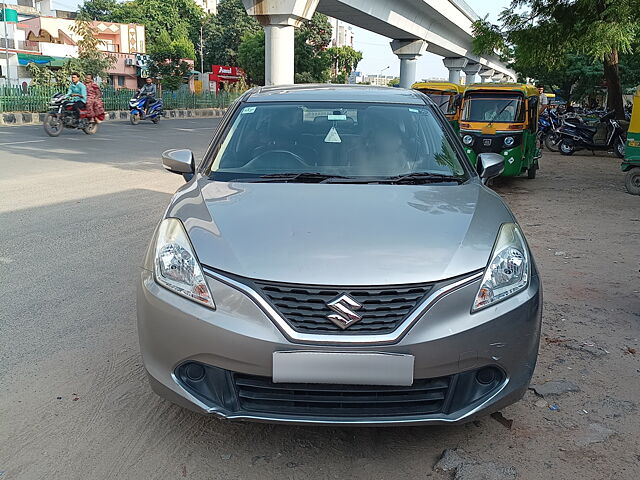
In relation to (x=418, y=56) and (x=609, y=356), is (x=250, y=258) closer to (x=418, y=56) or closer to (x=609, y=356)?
(x=609, y=356)

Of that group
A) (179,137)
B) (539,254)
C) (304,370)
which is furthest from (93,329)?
(179,137)

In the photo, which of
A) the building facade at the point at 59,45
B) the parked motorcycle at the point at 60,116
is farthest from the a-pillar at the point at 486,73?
the parked motorcycle at the point at 60,116

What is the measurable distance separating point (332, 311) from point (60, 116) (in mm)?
17229

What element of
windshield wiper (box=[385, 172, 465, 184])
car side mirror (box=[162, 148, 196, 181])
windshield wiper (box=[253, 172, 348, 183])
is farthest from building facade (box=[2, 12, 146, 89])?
windshield wiper (box=[385, 172, 465, 184])

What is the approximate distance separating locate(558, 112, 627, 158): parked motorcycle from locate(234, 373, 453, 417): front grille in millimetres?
18395

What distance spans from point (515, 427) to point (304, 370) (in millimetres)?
1259

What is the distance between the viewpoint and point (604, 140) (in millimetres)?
19906

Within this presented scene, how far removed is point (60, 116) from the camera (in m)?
17.7

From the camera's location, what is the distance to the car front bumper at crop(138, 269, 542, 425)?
2.48 metres

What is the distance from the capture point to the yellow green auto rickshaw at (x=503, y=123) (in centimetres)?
1267

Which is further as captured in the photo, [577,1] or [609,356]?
[577,1]

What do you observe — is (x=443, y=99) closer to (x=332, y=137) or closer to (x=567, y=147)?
(x=567, y=147)

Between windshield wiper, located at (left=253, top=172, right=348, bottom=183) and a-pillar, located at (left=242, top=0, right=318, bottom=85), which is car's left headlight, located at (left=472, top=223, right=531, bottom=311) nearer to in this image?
windshield wiper, located at (left=253, top=172, right=348, bottom=183)

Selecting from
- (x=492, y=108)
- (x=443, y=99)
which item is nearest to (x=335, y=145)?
(x=492, y=108)
